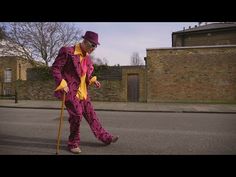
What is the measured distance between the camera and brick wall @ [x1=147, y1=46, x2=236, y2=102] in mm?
19672

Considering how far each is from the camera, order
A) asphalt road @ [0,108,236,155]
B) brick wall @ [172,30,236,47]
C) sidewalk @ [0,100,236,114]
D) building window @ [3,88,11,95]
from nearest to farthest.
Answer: asphalt road @ [0,108,236,155], sidewalk @ [0,100,236,114], building window @ [3,88,11,95], brick wall @ [172,30,236,47]

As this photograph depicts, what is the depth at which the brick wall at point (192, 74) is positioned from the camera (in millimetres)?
19672

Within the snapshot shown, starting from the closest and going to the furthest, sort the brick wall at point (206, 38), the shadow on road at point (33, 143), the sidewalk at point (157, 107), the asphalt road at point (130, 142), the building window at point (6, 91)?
the asphalt road at point (130, 142)
the shadow on road at point (33, 143)
the sidewalk at point (157, 107)
the building window at point (6, 91)
the brick wall at point (206, 38)

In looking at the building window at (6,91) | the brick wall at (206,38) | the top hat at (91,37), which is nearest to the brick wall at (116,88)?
the building window at (6,91)

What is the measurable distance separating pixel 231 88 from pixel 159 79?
4832 millimetres

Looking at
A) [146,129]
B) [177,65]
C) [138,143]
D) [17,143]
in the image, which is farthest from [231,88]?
[17,143]

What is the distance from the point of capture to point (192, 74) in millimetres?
20047

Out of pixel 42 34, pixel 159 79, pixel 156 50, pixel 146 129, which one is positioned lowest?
pixel 146 129

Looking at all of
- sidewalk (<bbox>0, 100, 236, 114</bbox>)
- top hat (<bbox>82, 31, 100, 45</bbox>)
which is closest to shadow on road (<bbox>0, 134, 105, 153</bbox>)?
top hat (<bbox>82, 31, 100, 45</bbox>)

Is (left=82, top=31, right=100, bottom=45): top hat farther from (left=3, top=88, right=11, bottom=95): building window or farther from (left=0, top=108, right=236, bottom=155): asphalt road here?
(left=3, top=88, right=11, bottom=95): building window

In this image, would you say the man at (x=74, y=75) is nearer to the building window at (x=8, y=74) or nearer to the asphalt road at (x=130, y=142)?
the asphalt road at (x=130, y=142)
